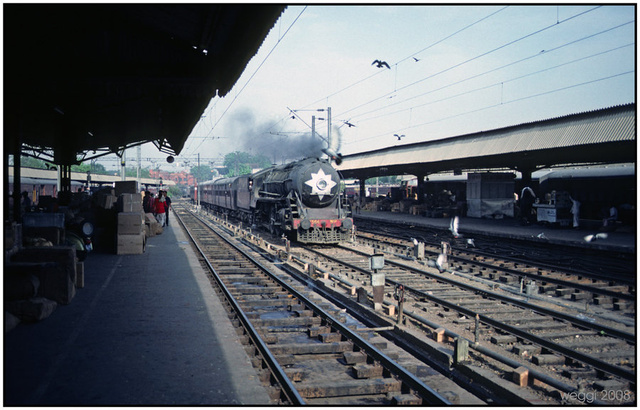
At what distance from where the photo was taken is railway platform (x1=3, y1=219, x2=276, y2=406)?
4461 mm

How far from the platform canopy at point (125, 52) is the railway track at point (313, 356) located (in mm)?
3956

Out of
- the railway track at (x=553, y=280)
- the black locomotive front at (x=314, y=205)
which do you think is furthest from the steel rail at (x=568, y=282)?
the black locomotive front at (x=314, y=205)

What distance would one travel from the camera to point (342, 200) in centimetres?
1766

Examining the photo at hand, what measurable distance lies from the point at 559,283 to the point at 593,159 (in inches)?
510

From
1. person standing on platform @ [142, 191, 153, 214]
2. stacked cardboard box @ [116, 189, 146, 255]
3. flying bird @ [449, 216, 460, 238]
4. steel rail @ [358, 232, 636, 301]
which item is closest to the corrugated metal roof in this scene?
flying bird @ [449, 216, 460, 238]

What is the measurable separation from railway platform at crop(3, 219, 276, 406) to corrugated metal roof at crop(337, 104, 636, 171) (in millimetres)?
12948

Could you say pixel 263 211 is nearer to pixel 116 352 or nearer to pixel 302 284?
pixel 302 284

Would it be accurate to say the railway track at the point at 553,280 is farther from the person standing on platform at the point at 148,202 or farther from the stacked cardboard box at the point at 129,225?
the person standing on platform at the point at 148,202

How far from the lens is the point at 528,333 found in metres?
6.58

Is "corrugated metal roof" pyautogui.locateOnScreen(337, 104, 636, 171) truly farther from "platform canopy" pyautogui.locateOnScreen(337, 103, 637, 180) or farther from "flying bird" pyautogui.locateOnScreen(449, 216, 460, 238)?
"flying bird" pyautogui.locateOnScreen(449, 216, 460, 238)

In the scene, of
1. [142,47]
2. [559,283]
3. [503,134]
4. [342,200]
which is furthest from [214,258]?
[503,134]

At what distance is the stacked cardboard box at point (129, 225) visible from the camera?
42.1ft

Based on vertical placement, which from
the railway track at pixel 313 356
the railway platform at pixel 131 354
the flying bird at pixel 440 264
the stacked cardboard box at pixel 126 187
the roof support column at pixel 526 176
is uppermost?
the roof support column at pixel 526 176

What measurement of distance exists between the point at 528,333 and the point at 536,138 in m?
13.5
